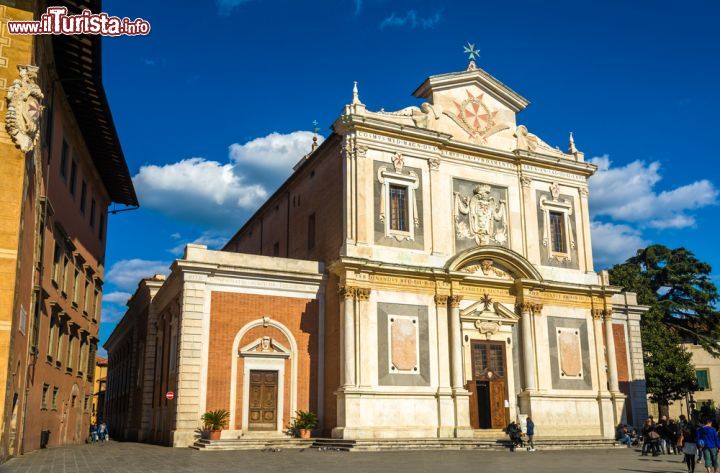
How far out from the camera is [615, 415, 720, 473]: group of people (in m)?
15.7

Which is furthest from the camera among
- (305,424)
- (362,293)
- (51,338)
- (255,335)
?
(255,335)

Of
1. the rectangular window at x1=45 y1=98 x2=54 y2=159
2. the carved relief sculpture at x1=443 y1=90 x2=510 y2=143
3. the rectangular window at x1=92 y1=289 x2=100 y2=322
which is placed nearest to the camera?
the rectangular window at x1=45 y1=98 x2=54 y2=159

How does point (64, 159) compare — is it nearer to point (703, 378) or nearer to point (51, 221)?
point (51, 221)

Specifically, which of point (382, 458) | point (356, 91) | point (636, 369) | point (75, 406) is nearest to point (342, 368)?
point (382, 458)

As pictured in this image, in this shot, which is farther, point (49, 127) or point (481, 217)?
point (481, 217)

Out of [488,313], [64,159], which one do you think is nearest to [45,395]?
[64,159]

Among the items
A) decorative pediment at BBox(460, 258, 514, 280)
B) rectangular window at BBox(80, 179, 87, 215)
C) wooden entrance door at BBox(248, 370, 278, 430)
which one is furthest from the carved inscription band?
rectangular window at BBox(80, 179, 87, 215)

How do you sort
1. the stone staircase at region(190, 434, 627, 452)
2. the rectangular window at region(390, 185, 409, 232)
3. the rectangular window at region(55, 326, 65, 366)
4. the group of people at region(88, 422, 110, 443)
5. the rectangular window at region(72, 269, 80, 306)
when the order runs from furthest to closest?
the group of people at region(88, 422, 110, 443) → the rectangular window at region(72, 269, 80, 306) → the rectangular window at region(390, 185, 409, 232) → the rectangular window at region(55, 326, 65, 366) → the stone staircase at region(190, 434, 627, 452)

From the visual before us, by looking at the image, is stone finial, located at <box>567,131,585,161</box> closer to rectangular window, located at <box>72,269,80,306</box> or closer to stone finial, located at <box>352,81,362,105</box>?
stone finial, located at <box>352,81,362,105</box>

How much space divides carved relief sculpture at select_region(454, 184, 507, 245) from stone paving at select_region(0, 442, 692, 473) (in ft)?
32.2

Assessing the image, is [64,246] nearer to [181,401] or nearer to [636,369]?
[181,401]

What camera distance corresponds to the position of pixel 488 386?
2858 centimetres

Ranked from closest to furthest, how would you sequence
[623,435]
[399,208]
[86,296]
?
[399,208], [623,435], [86,296]

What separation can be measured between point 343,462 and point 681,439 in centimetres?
1231
